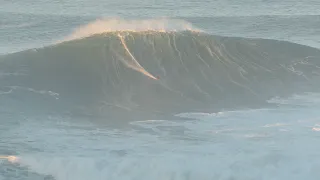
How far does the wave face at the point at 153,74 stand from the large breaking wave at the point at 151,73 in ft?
0.07

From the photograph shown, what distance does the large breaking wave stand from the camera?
1288 cm

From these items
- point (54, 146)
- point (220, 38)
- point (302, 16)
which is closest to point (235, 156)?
point (54, 146)

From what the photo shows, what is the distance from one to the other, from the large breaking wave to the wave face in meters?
0.02

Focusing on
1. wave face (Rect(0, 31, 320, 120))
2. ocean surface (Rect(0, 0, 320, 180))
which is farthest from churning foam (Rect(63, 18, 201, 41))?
wave face (Rect(0, 31, 320, 120))

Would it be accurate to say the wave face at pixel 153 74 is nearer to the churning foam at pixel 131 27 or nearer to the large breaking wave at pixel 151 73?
the large breaking wave at pixel 151 73

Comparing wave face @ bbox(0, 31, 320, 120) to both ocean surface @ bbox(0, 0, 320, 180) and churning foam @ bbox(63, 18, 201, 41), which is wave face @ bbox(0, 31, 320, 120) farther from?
churning foam @ bbox(63, 18, 201, 41)

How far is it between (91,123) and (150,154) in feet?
7.34

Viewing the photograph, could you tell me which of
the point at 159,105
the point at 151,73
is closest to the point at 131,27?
the point at 151,73

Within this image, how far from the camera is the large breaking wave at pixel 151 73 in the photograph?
12883 mm

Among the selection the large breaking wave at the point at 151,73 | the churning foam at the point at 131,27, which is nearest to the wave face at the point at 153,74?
the large breaking wave at the point at 151,73

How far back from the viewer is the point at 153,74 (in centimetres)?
1447

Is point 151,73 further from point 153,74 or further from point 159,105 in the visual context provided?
point 159,105

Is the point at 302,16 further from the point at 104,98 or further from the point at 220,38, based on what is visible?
the point at 104,98

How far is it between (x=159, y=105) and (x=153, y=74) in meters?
1.88
